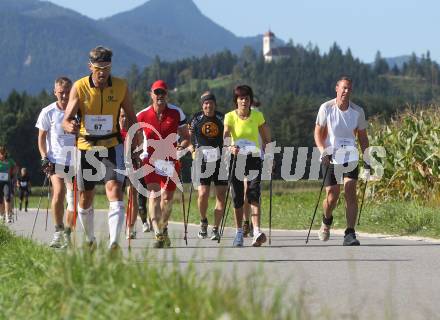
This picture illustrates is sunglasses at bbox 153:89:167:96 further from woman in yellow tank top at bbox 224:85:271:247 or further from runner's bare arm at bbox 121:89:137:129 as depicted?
runner's bare arm at bbox 121:89:137:129

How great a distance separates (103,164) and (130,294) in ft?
15.6

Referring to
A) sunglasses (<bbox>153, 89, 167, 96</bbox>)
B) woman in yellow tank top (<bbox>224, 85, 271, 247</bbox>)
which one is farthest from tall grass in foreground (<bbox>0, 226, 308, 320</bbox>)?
woman in yellow tank top (<bbox>224, 85, 271, 247</bbox>)

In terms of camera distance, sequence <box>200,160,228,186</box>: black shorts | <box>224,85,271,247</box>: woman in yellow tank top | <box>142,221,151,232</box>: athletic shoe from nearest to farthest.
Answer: <box>224,85,271,247</box>: woman in yellow tank top → <box>200,160,228,186</box>: black shorts → <box>142,221,151,232</box>: athletic shoe

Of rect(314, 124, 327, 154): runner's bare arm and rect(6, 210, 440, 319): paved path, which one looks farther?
rect(314, 124, 327, 154): runner's bare arm

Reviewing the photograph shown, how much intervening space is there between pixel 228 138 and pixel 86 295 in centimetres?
843

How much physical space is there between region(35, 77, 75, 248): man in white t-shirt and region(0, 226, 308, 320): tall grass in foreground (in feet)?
18.6

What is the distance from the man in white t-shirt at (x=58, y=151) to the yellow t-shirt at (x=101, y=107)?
2.66m

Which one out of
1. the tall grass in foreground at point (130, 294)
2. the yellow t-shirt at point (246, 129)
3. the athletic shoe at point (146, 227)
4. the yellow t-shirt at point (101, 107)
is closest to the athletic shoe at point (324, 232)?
the yellow t-shirt at point (246, 129)

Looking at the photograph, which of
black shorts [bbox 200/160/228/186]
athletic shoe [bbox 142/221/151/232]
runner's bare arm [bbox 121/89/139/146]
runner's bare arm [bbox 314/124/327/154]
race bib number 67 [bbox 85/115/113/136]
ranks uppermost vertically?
runner's bare arm [bbox 121/89/139/146]

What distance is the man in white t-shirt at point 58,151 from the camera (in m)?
12.8

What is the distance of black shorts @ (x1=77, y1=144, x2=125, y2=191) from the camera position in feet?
32.9

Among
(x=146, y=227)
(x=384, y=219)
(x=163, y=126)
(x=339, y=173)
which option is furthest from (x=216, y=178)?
(x=384, y=219)

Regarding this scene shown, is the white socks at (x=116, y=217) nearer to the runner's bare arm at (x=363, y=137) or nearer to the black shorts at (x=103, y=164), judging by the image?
the black shorts at (x=103, y=164)

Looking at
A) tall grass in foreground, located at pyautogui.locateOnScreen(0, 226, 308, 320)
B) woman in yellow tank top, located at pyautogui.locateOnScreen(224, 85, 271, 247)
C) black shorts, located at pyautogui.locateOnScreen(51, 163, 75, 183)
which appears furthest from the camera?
woman in yellow tank top, located at pyautogui.locateOnScreen(224, 85, 271, 247)
